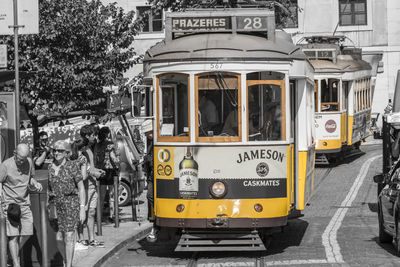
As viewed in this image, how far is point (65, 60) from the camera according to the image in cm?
1781

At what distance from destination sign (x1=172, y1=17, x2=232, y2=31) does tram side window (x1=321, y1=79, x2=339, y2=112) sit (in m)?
14.4

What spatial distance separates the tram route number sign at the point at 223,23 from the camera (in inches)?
533

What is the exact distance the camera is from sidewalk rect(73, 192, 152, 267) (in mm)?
12927

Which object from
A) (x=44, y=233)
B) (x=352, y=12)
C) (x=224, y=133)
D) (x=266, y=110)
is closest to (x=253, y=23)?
(x=266, y=110)

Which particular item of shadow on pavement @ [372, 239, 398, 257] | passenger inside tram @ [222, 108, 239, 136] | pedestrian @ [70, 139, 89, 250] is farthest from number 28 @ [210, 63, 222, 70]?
shadow on pavement @ [372, 239, 398, 257]

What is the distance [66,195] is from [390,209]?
14.6ft

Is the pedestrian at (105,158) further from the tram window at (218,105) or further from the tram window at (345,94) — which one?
the tram window at (345,94)

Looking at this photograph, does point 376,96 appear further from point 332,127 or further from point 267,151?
point 267,151

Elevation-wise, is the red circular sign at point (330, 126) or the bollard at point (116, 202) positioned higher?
the red circular sign at point (330, 126)

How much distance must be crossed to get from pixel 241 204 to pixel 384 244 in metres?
2.48

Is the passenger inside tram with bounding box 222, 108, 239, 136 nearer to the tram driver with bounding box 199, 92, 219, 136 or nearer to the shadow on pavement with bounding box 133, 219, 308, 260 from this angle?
the tram driver with bounding box 199, 92, 219, 136

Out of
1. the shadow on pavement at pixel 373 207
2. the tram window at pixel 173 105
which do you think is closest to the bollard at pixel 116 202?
the tram window at pixel 173 105

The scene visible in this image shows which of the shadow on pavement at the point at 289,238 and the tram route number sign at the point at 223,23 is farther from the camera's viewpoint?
the shadow on pavement at the point at 289,238

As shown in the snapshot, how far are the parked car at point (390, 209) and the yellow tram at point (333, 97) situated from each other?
1296 centimetres
